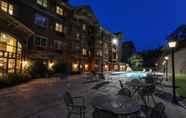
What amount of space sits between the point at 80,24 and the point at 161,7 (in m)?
162

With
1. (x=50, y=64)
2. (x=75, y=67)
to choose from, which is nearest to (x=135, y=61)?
(x=75, y=67)

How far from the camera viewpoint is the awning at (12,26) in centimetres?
1598

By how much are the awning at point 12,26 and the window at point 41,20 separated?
4223 millimetres

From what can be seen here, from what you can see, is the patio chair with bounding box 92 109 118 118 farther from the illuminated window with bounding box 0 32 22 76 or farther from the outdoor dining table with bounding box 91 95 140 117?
the illuminated window with bounding box 0 32 22 76

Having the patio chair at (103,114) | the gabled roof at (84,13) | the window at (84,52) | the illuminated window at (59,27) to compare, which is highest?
the gabled roof at (84,13)

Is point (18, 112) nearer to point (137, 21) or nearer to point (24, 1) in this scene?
point (24, 1)

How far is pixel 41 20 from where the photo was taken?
82.7 feet

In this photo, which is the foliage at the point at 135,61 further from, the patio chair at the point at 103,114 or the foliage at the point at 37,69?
the patio chair at the point at 103,114

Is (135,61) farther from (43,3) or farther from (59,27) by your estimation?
(43,3)

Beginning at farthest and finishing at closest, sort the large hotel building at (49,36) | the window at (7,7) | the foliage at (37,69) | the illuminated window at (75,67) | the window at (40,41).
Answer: the illuminated window at (75,67), the window at (40,41), the foliage at (37,69), the window at (7,7), the large hotel building at (49,36)

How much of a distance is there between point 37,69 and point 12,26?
283 inches

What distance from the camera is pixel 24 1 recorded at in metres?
21.9

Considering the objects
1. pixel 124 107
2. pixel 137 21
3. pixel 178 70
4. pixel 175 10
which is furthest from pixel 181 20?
pixel 124 107

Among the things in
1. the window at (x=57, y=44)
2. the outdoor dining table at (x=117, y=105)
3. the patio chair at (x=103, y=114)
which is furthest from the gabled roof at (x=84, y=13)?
the patio chair at (x=103, y=114)
